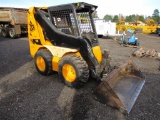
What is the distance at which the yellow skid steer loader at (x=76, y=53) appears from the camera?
423 cm

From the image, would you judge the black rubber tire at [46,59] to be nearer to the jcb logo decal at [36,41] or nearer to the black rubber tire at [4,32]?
the jcb logo decal at [36,41]

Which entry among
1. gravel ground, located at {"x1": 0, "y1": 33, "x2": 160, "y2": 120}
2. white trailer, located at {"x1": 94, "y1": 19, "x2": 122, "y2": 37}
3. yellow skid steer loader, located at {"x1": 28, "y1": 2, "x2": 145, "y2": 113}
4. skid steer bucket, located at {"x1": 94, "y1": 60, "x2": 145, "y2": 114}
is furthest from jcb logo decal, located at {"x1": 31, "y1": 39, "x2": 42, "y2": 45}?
white trailer, located at {"x1": 94, "y1": 19, "x2": 122, "y2": 37}

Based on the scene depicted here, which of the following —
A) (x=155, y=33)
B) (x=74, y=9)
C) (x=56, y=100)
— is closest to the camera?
(x=56, y=100)

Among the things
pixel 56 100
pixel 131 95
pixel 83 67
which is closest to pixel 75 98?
pixel 56 100

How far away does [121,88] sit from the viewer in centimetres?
439

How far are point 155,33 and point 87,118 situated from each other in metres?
23.6

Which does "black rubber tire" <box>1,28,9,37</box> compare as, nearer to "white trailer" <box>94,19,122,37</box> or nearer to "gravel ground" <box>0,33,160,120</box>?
Result: "white trailer" <box>94,19,122,37</box>

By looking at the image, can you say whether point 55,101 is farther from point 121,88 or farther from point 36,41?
point 36,41

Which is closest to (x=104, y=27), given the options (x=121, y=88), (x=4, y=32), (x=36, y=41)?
(x=4, y=32)

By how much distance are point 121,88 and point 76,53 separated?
4.79 feet

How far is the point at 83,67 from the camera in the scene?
13.8ft

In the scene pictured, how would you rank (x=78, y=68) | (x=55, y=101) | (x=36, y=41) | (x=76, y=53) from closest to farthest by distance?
(x=55, y=101)
(x=78, y=68)
(x=76, y=53)
(x=36, y=41)

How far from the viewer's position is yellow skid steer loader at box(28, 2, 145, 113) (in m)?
4.23

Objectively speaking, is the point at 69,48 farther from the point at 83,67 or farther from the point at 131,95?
the point at 131,95
